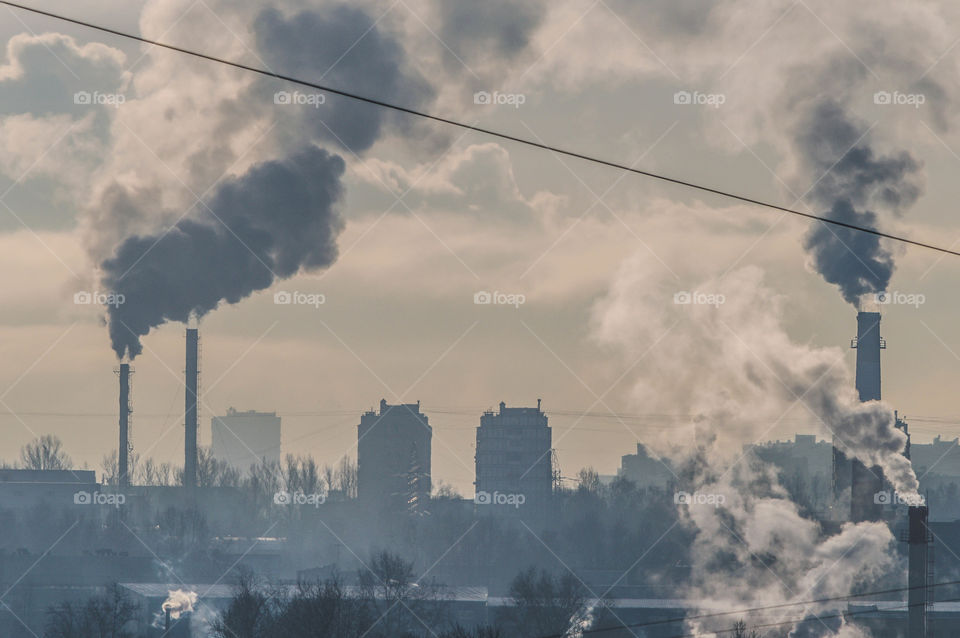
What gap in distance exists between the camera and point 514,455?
85125mm

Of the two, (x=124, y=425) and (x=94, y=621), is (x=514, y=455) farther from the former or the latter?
(x=94, y=621)

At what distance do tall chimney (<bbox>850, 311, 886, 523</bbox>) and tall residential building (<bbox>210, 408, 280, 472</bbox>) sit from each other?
4386 inches

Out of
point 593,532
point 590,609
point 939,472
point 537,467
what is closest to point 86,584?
point 590,609

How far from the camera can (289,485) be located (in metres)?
89.5

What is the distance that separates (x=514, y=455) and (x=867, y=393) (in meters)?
37.4

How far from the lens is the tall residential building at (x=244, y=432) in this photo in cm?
15612

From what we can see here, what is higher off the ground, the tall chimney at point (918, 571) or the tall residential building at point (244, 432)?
the tall residential building at point (244, 432)

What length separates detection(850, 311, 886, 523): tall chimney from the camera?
47375mm

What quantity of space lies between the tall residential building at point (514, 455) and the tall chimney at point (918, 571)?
46.6 meters

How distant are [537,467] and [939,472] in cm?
5078

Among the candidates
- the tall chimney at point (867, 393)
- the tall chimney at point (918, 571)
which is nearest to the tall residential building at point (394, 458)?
the tall chimney at point (867, 393)

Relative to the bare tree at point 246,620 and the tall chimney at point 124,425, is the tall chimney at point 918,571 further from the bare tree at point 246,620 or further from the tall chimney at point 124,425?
the tall chimney at point 124,425

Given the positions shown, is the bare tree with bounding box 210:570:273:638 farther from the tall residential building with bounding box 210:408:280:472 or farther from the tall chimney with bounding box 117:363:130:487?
the tall residential building with bounding box 210:408:280:472

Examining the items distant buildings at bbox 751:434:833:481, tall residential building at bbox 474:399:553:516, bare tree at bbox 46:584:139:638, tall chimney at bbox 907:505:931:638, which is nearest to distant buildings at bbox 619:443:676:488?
distant buildings at bbox 751:434:833:481
